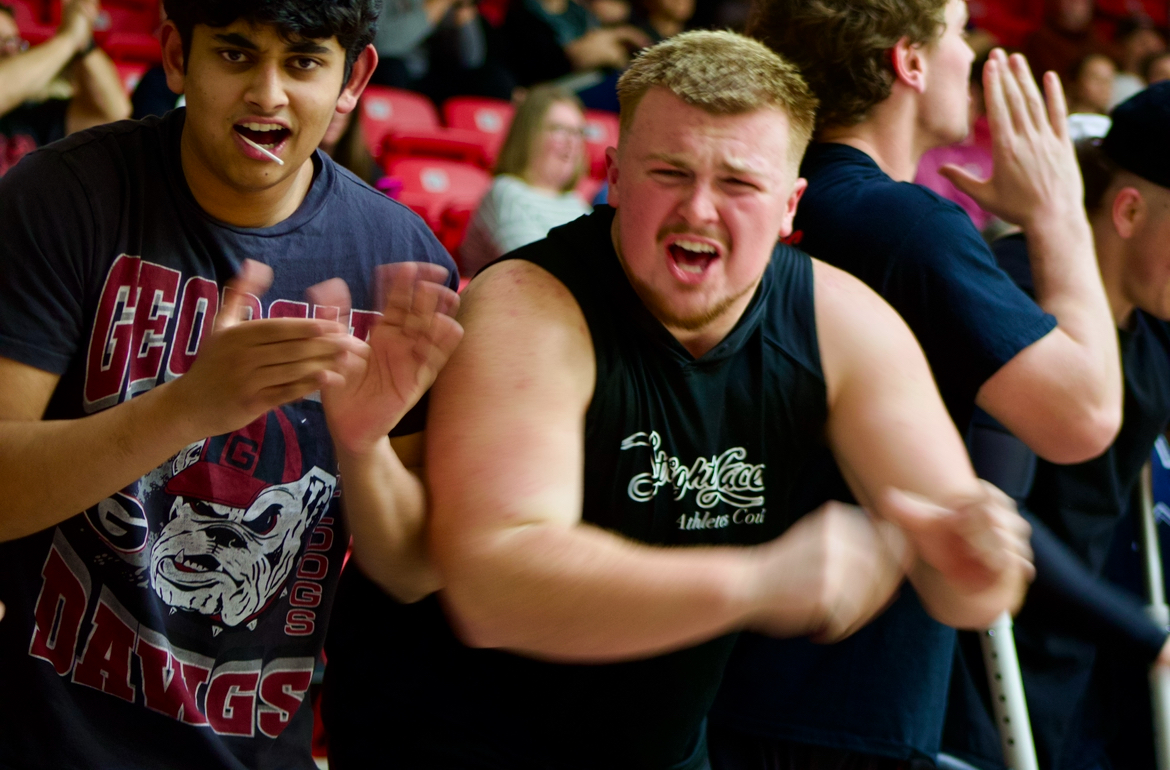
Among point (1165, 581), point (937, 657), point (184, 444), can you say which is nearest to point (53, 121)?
point (184, 444)

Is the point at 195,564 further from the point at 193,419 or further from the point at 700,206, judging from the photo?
the point at 700,206

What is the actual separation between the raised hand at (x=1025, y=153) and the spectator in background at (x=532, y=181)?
8.09ft

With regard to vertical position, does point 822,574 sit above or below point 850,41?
below

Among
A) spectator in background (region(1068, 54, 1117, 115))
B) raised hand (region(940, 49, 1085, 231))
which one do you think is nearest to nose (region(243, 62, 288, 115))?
raised hand (region(940, 49, 1085, 231))

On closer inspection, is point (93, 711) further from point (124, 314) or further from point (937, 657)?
point (937, 657)

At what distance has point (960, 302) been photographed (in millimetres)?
1604

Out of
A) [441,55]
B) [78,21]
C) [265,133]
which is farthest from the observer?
[441,55]

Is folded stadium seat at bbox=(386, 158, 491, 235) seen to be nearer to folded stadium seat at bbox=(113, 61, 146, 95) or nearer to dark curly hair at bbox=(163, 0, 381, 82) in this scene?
folded stadium seat at bbox=(113, 61, 146, 95)

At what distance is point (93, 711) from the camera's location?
149 centimetres

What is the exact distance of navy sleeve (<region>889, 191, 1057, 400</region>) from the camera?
1596 millimetres

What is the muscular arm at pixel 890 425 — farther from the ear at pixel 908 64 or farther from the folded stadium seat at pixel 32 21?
the folded stadium seat at pixel 32 21

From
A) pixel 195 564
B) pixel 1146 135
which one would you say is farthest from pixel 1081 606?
pixel 195 564

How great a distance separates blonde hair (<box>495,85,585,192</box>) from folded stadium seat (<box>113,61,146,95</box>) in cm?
183

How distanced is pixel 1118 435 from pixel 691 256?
129cm
